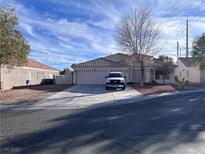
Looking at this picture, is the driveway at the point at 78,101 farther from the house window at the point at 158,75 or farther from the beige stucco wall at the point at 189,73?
the beige stucco wall at the point at 189,73

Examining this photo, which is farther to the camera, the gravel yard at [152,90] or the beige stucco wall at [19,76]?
the beige stucco wall at [19,76]

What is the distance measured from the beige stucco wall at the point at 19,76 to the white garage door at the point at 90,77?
771cm

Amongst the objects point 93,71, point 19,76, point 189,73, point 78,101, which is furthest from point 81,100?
point 189,73

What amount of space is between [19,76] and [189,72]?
32892 millimetres

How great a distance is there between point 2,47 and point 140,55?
20.7 m

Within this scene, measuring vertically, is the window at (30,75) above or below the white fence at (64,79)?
above

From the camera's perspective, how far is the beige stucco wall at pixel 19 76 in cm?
3110

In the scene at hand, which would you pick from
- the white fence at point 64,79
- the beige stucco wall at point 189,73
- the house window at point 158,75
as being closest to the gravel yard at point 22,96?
the white fence at point 64,79

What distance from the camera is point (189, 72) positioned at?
53.2m

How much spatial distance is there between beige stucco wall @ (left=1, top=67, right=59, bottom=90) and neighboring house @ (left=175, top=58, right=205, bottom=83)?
87.2 ft

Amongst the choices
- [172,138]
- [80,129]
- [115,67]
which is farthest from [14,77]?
[172,138]

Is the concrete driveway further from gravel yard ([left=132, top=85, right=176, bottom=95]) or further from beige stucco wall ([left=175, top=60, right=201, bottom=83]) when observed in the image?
beige stucco wall ([left=175, top=60, right=201, bottom=83])

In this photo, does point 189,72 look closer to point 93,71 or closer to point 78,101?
point 93,71

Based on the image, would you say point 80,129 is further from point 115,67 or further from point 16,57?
point 115,67
